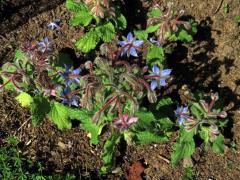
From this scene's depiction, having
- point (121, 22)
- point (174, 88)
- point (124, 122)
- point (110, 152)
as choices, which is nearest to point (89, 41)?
point (121, 22)

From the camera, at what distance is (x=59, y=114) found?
11.6 feet

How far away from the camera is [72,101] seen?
10.5ft

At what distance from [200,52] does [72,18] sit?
1.09 m

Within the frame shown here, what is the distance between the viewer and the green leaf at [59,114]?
3.51 meters

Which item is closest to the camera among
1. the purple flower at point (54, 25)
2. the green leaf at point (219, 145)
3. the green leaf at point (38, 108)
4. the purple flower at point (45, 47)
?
the purple flower at point (45, 47)

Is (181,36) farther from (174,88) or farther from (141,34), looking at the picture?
(174,88)

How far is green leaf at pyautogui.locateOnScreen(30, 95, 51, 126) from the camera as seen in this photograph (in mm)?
3342

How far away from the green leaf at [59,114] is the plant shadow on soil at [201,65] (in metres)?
0.90

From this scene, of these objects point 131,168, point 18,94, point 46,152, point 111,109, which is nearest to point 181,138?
point 131,168

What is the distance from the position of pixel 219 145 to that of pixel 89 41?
1268 mm

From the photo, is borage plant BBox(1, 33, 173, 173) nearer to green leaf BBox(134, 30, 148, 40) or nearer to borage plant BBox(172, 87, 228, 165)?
borage plant BBox(172, 87, 228, 165)

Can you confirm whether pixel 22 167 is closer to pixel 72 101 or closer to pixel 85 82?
pixel 72 101

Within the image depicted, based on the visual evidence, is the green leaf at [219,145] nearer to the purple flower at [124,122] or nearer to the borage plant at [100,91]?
the borage plant at [100,91]

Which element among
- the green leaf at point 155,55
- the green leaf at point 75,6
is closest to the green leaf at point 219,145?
the green leaf at point 155,55
